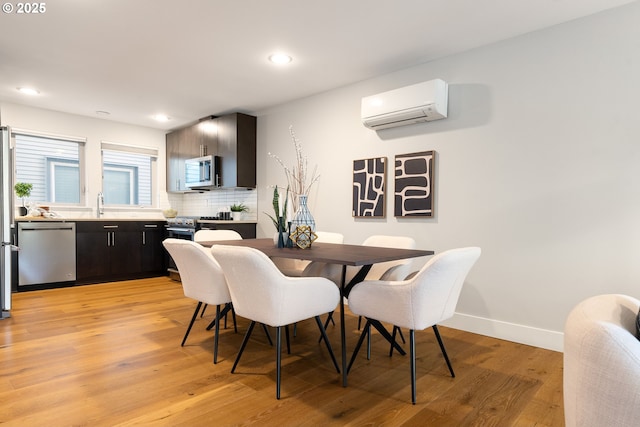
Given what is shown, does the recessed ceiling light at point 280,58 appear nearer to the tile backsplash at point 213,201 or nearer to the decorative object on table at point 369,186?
the decorative object on table at point 369,186

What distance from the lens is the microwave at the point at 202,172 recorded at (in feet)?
16.9

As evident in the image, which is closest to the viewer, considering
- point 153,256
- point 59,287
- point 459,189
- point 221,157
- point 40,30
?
point 40,30

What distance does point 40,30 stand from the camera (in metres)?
2.84

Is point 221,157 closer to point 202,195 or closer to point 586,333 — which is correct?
point 202,195

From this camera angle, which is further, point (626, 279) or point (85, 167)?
point (85, 167)

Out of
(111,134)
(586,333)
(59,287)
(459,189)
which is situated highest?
(111,134)

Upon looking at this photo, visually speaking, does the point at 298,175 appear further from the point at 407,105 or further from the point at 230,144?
the point at 407,105

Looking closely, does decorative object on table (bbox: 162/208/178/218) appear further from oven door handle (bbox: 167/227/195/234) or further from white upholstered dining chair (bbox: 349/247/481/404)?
white upholstered dining chair (bbox: 349/247/481/404)

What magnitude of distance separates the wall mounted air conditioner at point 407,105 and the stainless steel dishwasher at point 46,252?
4.12 meters

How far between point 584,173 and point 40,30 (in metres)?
4.21

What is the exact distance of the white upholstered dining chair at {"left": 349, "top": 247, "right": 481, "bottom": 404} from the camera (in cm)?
180

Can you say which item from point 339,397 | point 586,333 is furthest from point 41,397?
point 586,333

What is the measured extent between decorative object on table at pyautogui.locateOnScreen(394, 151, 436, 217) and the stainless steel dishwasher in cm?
424

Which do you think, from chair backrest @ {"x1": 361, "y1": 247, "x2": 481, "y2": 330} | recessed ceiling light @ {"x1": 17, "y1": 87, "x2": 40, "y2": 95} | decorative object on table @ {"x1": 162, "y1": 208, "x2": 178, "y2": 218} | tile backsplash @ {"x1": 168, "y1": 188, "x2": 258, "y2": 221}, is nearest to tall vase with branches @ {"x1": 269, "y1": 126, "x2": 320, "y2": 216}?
tile backsplash @ {"x1": 168, "y1": 188, "x2": 258, "y2": 221}
